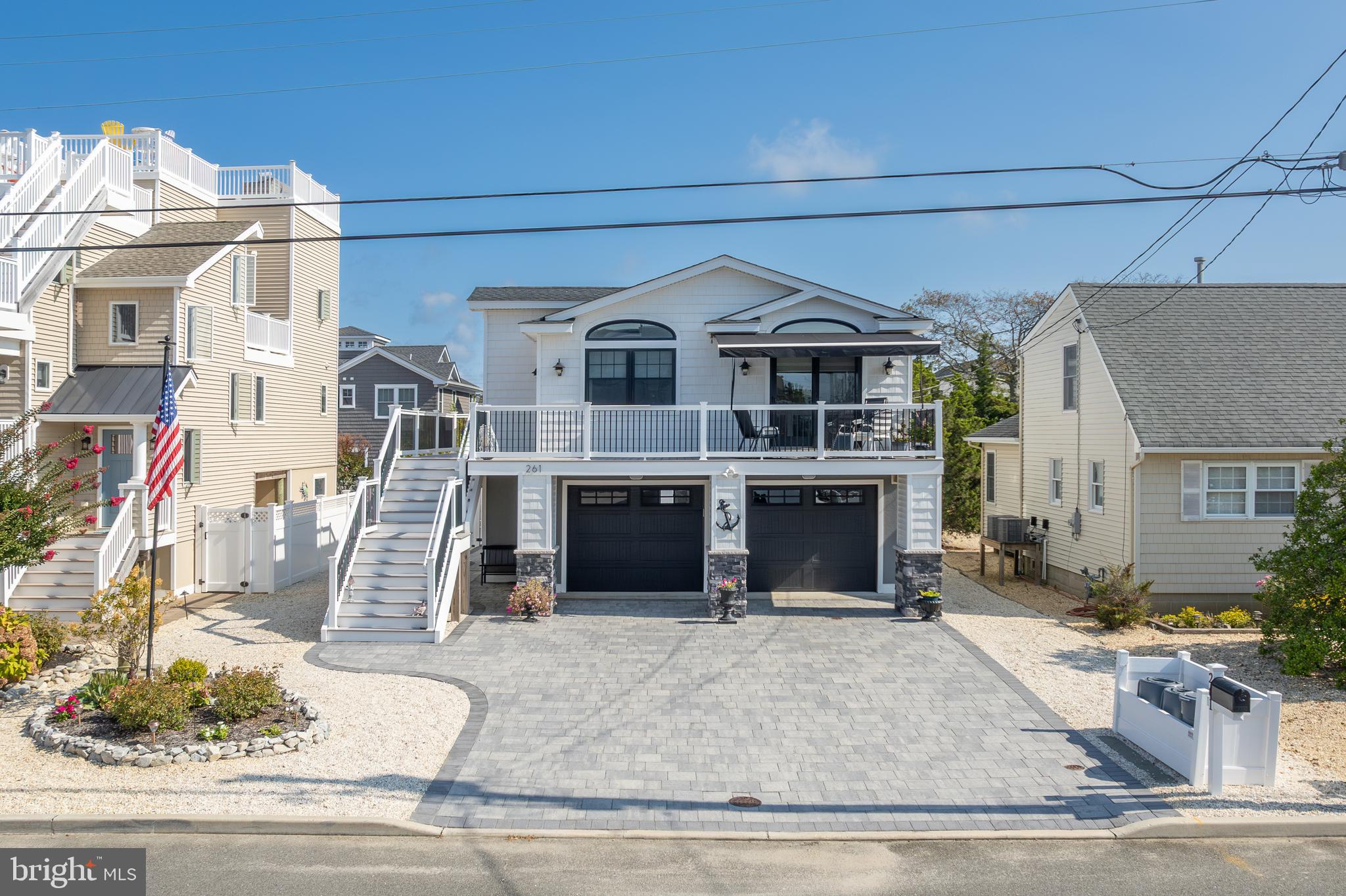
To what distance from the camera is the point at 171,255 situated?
17641mm

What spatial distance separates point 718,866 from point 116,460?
15711 mm

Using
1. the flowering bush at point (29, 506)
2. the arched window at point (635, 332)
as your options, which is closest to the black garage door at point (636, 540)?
the arched window at point (635, 332)

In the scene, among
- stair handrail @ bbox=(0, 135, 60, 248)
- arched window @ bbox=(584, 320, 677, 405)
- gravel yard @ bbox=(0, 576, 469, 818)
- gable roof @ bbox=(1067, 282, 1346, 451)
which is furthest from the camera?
arched window @ bbox=(584, 320, 677, 405)

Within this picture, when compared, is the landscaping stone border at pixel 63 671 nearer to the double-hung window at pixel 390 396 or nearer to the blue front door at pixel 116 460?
the blue front door at pixel 116 460

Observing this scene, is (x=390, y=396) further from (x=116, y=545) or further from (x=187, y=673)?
(x=187, y=673)

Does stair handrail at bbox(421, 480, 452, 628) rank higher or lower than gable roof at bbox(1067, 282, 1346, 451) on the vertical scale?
lower

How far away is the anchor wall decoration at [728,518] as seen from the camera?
15.3 metres

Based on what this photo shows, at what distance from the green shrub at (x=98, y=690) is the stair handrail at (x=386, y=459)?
5.87m

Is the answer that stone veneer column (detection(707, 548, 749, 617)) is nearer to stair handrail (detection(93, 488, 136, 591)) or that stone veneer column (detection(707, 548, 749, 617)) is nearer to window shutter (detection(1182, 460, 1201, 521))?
window shutter (detection(1182, 460, 1201, 521))

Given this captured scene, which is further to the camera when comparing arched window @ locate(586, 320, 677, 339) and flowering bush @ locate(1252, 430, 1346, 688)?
arched window @ locate(586, 320, 677, 339)

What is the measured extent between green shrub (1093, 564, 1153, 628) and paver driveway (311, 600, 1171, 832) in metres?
2.77

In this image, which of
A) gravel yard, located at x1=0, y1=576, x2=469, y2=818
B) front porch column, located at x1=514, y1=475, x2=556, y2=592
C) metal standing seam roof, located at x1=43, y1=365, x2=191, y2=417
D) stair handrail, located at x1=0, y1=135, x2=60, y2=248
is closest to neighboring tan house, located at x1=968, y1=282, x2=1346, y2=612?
front porch column, located at x1=514, y1=475, x2=556, y2=592

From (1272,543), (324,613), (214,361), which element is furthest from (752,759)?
(214,361)

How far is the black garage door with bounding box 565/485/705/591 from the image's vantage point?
17312 mm
